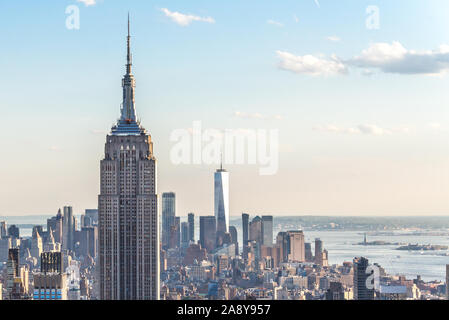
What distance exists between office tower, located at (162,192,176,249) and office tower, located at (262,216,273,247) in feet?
5.29

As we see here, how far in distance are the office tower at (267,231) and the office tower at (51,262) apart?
3857mm

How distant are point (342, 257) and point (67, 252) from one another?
19.7ft

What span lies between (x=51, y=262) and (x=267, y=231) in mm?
4591

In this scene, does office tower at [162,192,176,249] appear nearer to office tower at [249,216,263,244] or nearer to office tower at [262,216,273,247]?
office tower at [249,216,263,244]

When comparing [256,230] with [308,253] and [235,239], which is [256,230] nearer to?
[235,239]

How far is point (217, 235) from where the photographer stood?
550 inches

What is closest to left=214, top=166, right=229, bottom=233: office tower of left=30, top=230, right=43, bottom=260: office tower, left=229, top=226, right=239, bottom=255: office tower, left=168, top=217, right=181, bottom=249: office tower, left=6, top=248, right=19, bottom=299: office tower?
left=229, top=226, right=239, bottom=255: office tower

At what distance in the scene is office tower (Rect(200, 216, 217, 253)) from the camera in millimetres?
12559

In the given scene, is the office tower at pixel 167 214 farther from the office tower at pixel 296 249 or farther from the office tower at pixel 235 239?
the office tower at pixel 296 249

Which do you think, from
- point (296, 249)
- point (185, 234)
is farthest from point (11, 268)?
point (296, 249)

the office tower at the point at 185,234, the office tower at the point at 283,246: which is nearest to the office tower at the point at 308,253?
the office tower at the point at 283,246

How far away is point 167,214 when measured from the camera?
1544 cm

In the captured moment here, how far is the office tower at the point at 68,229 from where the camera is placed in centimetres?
1410
